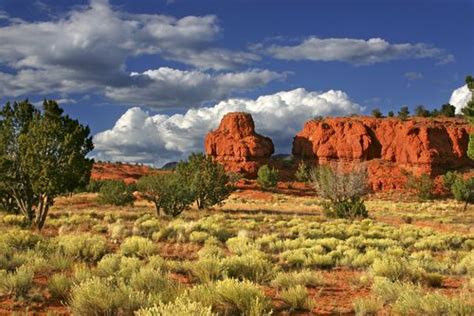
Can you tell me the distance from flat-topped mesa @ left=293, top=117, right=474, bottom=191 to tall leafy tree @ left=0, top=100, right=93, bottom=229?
260ft

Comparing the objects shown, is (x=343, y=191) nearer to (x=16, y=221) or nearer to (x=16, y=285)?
(x=16, y=221)

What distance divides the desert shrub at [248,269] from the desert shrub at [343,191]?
25.7 meters

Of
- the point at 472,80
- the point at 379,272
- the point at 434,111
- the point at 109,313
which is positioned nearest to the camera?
the point at 109,313

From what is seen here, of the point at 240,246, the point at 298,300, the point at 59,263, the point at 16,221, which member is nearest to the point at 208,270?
the point at 298,300

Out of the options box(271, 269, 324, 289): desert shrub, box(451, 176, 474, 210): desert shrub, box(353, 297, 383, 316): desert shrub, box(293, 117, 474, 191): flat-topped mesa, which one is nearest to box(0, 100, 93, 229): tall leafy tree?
box(271, 269, 324, 289): desert shrub

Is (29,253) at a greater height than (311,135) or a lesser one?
lesser

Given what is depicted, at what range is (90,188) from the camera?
248 ft

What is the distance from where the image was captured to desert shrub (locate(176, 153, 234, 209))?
4475 centimetres

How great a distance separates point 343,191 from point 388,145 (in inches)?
3052

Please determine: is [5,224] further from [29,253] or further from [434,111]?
[434,111]

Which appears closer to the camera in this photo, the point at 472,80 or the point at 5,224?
the point at 5,224

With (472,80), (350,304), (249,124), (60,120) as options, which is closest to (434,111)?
(249,124)

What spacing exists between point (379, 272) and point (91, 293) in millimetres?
7691

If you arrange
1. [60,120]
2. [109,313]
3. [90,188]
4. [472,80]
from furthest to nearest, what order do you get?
[90,188] → [472,80] → [60,120] → [109,313]
